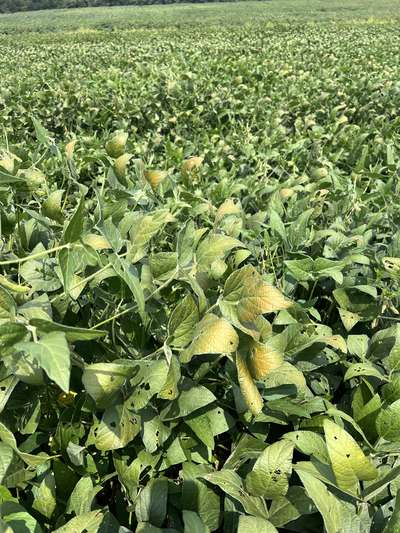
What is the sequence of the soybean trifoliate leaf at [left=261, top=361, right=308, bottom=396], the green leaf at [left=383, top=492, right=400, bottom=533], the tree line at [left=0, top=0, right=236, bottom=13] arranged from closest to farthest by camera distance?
the green leaf at [left=383, top=492, right=400, bottom=533] → the soybean trifoliate leaf at [left=261, top=361, right=308, bottom=396] → the tree line at [left=0, top=0, right=236, bottom=13]

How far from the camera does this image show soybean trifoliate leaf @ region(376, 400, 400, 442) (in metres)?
0.96

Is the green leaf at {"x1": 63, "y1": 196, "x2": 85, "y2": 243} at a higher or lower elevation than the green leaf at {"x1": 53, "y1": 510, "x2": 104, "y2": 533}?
higher

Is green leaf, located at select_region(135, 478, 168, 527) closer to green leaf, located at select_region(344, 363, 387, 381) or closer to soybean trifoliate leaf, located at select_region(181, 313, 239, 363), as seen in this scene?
soybean trifoliate leaf, located at select_region(181, 313, 239, 363)

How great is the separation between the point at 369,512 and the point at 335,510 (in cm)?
18

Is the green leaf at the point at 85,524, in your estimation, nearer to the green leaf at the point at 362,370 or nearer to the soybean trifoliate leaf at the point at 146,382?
the soybean trifoliate leaf at the point at 146,382

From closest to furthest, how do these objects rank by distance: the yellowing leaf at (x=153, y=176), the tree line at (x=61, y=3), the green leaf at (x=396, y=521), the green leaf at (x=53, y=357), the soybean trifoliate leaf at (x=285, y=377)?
the green leaf at (x=53, y=357), the green leaf at (x=396, y=521), the soybean trifoliate leaf at (x=285, y=377), the yellowing leaf at (x=153, y=176), the tree line at (x=61, y=3)

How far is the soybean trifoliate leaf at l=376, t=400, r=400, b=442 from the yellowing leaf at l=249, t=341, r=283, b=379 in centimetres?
29

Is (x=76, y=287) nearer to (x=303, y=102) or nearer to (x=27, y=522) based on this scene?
(x=27, y=522)

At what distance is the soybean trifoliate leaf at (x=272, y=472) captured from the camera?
0.85m

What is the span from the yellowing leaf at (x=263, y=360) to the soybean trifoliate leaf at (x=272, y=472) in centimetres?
14

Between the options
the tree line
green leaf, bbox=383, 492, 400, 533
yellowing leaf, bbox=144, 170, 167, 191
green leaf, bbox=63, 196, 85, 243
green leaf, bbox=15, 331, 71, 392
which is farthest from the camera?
the tree line

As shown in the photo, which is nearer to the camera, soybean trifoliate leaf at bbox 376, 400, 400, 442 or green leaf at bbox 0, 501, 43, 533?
green leaf at bbox 0, 501, 43, 533

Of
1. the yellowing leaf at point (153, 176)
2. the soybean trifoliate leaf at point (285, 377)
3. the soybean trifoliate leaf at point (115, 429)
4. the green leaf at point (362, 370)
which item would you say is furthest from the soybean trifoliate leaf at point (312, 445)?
the yellowing leaf at point (153, 176)

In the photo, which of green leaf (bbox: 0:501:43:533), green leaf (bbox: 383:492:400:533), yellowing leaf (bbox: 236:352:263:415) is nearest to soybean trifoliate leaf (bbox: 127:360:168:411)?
yellowing leaf (bbox: 236:352:263:415)
